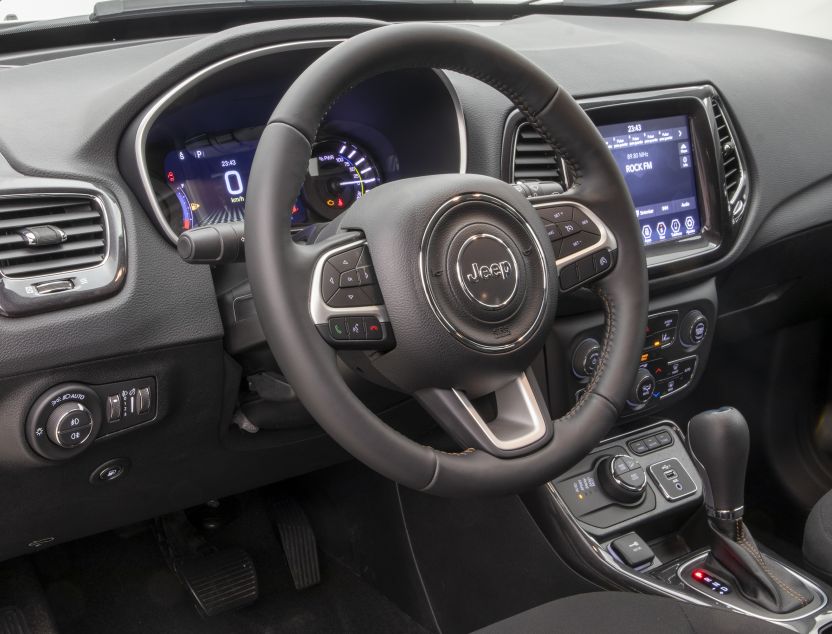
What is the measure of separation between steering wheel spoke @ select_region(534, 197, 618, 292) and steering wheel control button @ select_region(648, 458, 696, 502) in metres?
0.71

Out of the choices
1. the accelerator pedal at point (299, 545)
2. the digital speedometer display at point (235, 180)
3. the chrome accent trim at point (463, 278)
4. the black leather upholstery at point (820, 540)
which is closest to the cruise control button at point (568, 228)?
the chrome accent trim at point (463, 278)

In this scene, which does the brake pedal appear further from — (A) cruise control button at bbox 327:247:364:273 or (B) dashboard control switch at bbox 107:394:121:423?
(A) cruise control button at bbox 327:247:364:273

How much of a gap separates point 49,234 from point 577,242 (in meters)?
0.69

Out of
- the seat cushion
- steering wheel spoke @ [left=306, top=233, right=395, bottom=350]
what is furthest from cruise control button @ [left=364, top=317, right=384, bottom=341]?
the seat cushion

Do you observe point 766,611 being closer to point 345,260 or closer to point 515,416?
point 515,416

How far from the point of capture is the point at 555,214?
47.7 inches

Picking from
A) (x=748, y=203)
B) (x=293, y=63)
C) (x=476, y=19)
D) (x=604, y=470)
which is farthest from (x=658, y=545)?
(x=476, y=19)

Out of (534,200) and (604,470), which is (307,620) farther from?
(534,200)

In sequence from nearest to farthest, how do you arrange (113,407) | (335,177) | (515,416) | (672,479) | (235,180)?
(515,416) < (113,407) < (235,180) < (335,177) < (672,479)

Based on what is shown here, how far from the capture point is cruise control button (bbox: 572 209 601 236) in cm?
123

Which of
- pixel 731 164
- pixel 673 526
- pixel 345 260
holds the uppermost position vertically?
pixel 345 260

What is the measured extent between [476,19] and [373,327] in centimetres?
141

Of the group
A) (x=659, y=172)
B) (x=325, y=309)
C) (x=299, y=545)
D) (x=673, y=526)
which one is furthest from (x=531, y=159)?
(x=299, y=545)

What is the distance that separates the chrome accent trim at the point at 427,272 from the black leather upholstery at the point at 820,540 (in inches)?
29.4
